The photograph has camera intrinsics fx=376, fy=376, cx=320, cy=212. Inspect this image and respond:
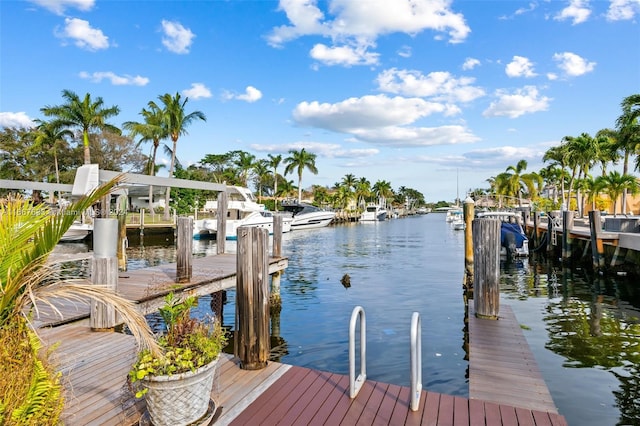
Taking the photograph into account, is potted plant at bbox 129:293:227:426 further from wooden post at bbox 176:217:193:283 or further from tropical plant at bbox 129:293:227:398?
wooden post at bbox 176:217:193:283

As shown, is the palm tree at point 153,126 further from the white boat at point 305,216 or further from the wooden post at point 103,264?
the wooden post at point 103,264

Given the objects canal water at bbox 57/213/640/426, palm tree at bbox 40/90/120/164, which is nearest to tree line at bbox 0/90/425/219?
palm tree at bbox 40/90/120/164

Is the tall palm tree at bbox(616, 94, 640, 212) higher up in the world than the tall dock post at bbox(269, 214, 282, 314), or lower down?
higher up

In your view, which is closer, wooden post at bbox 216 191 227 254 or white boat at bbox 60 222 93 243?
wooden post at bbox 216 191 227 254

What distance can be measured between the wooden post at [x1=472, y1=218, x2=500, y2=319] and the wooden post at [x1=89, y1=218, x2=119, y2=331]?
687 cm

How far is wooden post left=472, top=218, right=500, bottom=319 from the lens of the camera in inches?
298

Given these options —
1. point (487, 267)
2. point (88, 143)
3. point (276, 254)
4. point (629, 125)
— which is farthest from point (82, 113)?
point (629, 125)

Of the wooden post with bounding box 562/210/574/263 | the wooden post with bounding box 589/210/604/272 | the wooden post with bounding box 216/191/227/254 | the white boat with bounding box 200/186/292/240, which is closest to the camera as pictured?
the wooden post with bounding box 216/191/227/254

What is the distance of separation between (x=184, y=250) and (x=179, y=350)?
6881 mm

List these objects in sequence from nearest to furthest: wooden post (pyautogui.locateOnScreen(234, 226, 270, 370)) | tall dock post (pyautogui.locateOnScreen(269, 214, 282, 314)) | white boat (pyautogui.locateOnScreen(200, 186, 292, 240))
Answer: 1. wooden post (pyautogui.locateOnScreen(234, 226, 270, 370))
2. tall dock post (pyautogui.locateOnScreen(269, 214, 282, 314))
3. white boat (pyautogui.locateOnScreen(200, 186, 292, 240))

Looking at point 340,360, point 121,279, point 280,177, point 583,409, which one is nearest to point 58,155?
point 280,177

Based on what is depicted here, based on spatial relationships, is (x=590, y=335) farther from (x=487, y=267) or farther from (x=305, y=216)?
(x=305, y=216)

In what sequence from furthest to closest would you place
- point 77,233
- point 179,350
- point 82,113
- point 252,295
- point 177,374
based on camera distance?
point 82,113
point 77,233
point 252,295
point 179,350
point 177,374

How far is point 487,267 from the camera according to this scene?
7.57 meters
